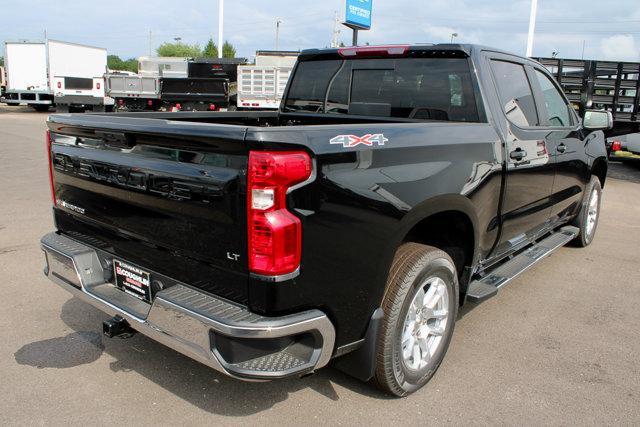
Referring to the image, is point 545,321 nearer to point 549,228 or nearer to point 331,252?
point 549,228

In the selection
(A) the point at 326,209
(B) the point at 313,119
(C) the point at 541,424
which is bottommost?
(C) the point at 541,424

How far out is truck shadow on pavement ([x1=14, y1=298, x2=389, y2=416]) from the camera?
2945 mm

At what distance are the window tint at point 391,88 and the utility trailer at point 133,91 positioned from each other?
20.3 m

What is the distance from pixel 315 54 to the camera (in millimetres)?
4539

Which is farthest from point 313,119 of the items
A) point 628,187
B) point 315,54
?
point 628,187

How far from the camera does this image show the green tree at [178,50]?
98438mm

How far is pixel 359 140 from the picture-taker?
246cm

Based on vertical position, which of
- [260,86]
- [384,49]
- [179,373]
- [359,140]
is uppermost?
[260,86]

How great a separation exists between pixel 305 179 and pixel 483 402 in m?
1.70

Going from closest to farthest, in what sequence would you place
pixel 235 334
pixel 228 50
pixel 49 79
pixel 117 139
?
pixel 235 334 < pixel 117 139 < pixel 49 79 < pixel 228 50

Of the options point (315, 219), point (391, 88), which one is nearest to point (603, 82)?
point (391, 88)

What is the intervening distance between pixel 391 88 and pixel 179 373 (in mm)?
2443

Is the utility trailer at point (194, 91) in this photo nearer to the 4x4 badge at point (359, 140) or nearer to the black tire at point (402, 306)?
the black tire at point (402, 306)

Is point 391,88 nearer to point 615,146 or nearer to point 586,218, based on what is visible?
point 586,218
